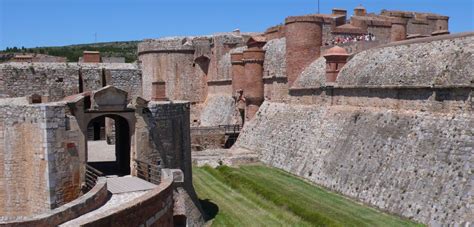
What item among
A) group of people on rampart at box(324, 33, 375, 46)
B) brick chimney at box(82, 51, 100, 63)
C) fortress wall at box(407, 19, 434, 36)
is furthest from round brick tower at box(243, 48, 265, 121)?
brick chimney at box(82, 51, 100, 63)

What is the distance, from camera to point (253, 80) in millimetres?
35594

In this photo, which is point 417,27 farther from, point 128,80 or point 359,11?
Result: point 128,80

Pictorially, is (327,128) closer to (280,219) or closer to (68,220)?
(280,219)

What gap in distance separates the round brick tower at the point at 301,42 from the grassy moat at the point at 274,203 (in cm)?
785

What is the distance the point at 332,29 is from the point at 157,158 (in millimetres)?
21592

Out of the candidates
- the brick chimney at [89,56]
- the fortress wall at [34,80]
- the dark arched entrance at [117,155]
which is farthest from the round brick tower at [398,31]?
the fortress wall at [34,80]

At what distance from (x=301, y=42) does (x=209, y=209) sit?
1473 centimetres

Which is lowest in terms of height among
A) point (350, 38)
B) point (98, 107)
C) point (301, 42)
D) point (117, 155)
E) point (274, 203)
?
point (274, 203)

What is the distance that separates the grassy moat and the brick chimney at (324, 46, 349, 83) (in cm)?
530

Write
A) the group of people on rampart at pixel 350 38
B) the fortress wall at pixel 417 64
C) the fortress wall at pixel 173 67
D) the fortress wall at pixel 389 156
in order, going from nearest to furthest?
1. the fortress wall at pixel 389 156
2. the fortress wall at pixel 417 64
3. the group of people on rampart at pixel 350 38
4. the fortress wall at pixel 173 67

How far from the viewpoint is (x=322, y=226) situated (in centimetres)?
1666

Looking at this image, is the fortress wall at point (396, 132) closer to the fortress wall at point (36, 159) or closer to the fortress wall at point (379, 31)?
the fortress wall at point (379, 31)

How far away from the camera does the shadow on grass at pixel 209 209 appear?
18852mm

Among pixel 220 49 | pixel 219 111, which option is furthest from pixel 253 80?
pixel 220 49
